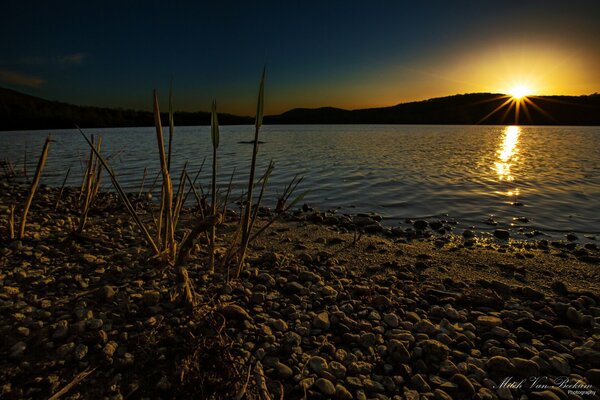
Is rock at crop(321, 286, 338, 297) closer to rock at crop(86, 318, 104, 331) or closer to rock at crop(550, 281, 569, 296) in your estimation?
rock at crop(86, 318, 104, 331)

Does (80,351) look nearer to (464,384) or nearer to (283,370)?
(283,370)

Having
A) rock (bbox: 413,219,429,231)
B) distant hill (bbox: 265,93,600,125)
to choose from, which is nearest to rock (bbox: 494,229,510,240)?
rock (bbox: 413,219,429,231)

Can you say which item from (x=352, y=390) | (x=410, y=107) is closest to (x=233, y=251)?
(x=352, y=390)

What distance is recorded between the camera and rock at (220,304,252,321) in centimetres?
271

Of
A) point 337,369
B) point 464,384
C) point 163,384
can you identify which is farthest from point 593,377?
point 163,384

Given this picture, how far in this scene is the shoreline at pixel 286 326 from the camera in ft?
6.69

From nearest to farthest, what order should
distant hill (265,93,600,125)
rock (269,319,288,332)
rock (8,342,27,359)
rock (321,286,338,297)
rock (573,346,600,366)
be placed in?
rock (8,342,27,359) < rock (573,346,600,366) < rock (269,319,288,332) < rock (321,286,338,297) < distant hill (265,93,600,125)

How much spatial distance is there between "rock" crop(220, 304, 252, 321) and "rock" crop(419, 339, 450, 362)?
1.59 metres

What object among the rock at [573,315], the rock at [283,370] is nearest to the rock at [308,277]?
the rock at [283,370]

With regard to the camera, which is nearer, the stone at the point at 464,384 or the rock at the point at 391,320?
the stone at the point at 464,384

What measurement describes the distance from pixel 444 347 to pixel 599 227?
24.2 ft

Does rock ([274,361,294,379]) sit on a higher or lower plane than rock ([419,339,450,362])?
higher

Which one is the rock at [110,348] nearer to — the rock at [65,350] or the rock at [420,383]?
the rock at [65,350]

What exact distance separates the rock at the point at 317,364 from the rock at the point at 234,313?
74 cm
